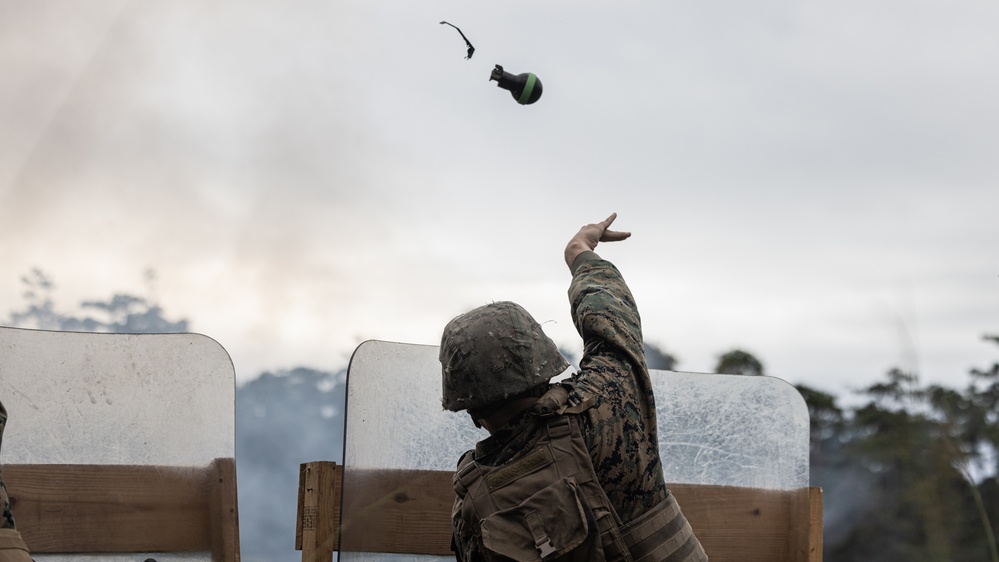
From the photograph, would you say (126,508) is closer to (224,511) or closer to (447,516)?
(224,511)

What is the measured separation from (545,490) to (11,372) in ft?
6.50

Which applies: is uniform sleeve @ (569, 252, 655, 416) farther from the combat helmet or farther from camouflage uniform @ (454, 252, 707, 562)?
the combat helmet

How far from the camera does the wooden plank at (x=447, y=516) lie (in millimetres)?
3451

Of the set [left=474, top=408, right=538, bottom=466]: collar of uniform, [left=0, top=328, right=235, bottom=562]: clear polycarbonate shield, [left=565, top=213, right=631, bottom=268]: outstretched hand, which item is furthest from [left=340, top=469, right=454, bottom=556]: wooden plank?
[left=565, top=213, right=631, bottom=268]: outstretched hand

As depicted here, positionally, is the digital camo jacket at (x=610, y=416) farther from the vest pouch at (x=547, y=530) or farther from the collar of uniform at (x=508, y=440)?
the vest pouch at (x=547, y=530)

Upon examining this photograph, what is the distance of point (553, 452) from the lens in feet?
8.71

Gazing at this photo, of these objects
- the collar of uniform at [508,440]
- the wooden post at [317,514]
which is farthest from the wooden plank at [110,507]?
the collar of uniform at [508,440]

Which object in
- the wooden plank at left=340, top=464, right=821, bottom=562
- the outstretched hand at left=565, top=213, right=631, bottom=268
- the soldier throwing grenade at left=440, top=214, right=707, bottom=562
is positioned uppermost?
the outstretched hand at left=565, top=213, right=631, bottom=268

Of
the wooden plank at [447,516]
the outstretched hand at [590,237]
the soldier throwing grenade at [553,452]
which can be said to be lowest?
the wooden plank at [447,516]

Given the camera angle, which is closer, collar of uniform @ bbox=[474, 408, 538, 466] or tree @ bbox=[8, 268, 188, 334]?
collar of uniform @ bbox=[474, 408, 538, 466]

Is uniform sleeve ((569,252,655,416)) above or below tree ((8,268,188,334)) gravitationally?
below

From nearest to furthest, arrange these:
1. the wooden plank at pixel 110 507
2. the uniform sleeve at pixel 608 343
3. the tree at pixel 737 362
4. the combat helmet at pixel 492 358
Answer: the combat helmet at pixel 492 358 < the uniform sleeve at pixel 608 343 < the wooden plank at pixel 110 507 < the tree at pixel 737 362

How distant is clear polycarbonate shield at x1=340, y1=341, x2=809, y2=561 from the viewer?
11.4 ft

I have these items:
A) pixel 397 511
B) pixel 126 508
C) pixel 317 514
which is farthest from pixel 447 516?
pixel 126 508
